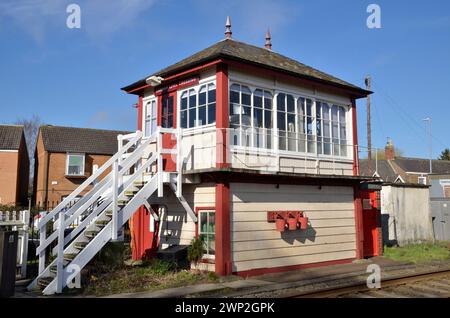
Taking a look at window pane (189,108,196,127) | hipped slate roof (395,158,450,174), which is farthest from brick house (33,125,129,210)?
hipped slate roof (395,158,450,174)

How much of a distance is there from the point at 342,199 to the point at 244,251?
4770 millimetres

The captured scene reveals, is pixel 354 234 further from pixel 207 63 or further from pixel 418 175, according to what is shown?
pixel 418 175

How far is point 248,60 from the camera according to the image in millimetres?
12008

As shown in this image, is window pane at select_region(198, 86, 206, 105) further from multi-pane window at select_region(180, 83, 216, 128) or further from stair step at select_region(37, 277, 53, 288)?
stair step at select_region(37, 277, 53, 288)

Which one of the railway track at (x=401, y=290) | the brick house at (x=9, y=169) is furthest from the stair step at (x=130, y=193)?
the brick house at (x=9, y=169)

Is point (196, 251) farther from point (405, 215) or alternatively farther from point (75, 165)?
point (75, 165)

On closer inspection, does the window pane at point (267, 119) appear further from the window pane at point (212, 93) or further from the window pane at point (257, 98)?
the window pane at point (212, 93)

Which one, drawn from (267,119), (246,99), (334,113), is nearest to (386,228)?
(334,113)

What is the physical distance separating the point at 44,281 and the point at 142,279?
220 cm

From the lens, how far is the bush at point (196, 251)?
11531mm

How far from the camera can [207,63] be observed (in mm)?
11984

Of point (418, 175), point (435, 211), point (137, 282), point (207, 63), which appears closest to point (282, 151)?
point (207, 63)

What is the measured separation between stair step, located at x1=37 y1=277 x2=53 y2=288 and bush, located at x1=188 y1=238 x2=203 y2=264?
3554 mm

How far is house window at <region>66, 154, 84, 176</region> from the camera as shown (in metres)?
32.8
